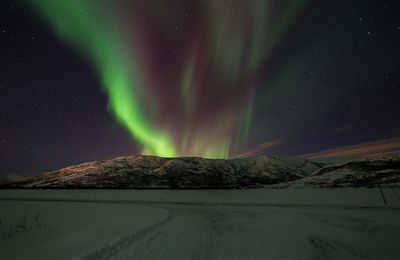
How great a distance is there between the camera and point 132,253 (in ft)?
22.7

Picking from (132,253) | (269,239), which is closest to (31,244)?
(132,253)

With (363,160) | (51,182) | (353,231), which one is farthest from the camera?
(51,182)

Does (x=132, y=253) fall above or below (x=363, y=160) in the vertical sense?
below

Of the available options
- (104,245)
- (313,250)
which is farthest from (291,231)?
(104,245)

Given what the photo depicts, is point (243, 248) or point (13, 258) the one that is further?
point (243, 248)

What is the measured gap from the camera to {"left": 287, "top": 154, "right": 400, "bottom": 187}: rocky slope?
9788cm

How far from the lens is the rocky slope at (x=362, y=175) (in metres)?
97.9

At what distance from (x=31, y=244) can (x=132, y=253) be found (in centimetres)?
321

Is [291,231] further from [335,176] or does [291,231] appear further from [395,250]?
[335,176]

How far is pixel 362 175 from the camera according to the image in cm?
11425

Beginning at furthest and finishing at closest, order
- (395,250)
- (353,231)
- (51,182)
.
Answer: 1. (51,182)
2. (353,231)
3. (395,250)

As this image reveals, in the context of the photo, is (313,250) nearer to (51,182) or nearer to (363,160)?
(363,160)

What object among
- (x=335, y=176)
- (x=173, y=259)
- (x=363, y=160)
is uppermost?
(x=363, y=160)

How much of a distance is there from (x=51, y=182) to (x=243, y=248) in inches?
8622
